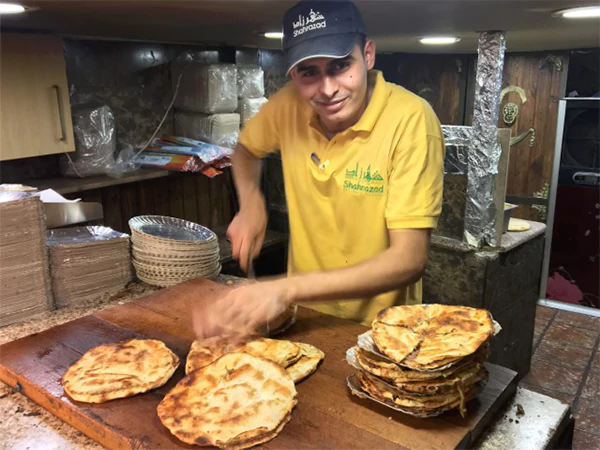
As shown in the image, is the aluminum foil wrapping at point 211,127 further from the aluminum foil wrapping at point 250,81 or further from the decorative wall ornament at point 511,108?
the decorative wall ornament at point 511,108

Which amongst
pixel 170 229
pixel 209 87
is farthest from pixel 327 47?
pixel 209 87

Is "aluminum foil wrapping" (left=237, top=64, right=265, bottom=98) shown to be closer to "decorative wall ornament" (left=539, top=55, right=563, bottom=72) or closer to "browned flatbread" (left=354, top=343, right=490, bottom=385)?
"decorative wall ornament" (left=539, top=55, right=563, bottom=72)

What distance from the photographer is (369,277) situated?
4.73ft

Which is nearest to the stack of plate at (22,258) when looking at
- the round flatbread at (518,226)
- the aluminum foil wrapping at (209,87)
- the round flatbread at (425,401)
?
the round flatbread at (425,401)

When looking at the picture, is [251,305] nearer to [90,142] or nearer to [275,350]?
[275,350]

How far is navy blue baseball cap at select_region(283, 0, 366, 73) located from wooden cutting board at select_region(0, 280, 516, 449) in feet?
2.85

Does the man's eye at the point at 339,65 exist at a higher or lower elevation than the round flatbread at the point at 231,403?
higher

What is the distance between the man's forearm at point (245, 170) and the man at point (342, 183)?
3.9 inches

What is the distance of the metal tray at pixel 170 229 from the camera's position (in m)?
2.34

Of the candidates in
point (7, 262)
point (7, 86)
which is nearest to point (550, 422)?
point (7, 262)

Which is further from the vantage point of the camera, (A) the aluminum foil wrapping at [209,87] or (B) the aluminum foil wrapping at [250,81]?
(B) the aluminum foil wrapping at [250,81]

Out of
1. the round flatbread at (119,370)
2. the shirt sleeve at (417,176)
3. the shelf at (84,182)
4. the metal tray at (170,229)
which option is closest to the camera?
the round flatbread at (119,370)

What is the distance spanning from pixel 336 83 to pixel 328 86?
0.03 meters

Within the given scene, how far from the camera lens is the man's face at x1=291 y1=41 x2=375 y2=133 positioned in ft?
5.26
